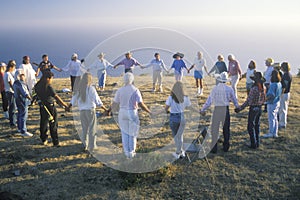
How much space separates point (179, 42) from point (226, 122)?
2676 mm

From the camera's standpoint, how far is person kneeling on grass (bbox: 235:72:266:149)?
8.34 m

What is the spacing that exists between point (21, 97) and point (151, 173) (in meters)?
4.59

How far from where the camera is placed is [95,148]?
8836 millimetres

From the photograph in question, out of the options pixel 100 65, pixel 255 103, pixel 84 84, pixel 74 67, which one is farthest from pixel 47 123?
pixel 100 65

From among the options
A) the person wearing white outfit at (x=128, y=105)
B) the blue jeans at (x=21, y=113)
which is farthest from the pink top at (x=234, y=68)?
the blue jeans at (x=21, y=113)

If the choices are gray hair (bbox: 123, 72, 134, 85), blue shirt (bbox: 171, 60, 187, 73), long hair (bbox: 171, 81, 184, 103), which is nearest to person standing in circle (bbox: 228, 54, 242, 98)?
blue shirt (bbox: 171, 60, 187, 73)

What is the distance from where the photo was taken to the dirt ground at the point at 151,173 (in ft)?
22.2

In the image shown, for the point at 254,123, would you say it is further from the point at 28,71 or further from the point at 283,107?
the point at 28,71

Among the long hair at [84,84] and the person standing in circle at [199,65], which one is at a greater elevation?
the person standing in circle at [199,65]

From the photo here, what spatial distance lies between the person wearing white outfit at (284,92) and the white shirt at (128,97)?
4.84 meters

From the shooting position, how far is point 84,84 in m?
7.92

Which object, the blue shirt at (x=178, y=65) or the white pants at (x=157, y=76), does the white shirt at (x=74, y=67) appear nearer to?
the white pants at (x=157, y=76)

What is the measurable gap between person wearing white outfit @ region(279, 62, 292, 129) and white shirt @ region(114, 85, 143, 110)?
4.84 meters

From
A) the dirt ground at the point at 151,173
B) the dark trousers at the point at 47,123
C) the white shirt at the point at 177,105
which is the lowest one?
the dirt ground at the point at 151,173
